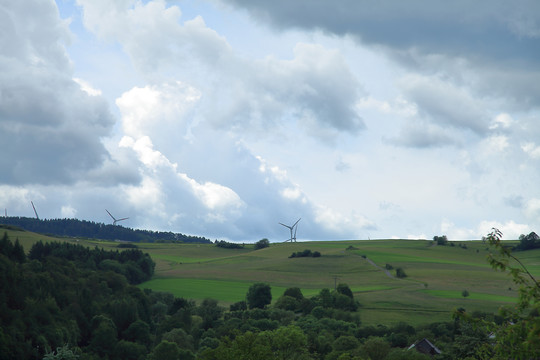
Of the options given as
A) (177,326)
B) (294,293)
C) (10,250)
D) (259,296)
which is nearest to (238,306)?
(259,296)

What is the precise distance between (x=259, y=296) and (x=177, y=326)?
4015 cm

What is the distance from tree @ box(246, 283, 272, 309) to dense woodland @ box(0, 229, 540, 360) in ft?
0.90

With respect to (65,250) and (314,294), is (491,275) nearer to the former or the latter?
(314,294)

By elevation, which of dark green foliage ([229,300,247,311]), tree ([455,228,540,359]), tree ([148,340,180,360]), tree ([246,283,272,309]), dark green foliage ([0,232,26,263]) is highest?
dark green foliage ([0,232,26,263])

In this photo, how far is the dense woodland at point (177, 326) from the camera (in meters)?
79.6

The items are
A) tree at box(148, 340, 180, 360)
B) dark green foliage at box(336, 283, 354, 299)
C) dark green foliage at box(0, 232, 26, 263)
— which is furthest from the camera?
dark green foliage at box(336, 283, 354, 299)

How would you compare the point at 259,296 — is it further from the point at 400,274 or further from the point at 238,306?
A: the point at 400,274

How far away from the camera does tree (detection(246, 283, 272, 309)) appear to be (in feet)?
522

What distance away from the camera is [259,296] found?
16012 cm

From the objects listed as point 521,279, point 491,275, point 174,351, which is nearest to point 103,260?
point 174,351

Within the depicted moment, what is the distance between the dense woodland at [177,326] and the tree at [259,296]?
275 mm

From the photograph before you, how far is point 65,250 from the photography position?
19788 cm

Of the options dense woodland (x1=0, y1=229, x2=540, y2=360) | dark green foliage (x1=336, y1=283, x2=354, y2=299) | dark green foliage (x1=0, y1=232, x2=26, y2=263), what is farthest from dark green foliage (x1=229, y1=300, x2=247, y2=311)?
dark green foliage (x1=0, y1=232, x2=26, y2=263)

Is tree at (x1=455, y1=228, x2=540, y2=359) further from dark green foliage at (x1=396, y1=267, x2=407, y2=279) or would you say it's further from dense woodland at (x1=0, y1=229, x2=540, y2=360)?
dark green foliage at (x1=396, y1=267, x2=407, y2=279)
